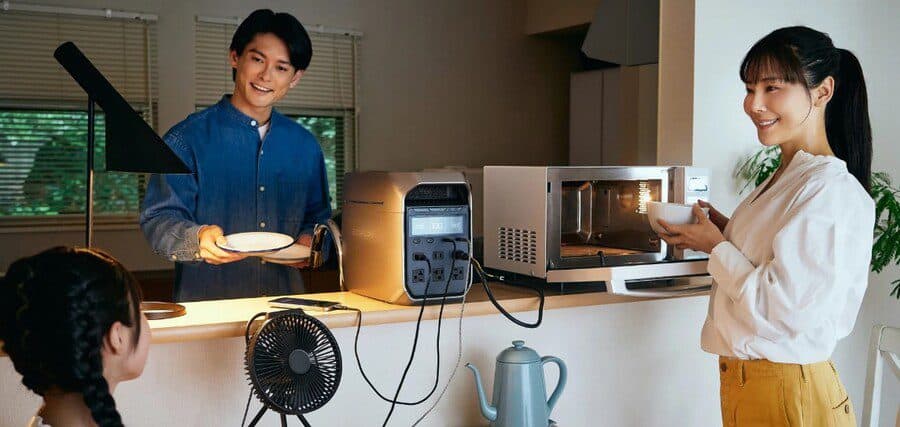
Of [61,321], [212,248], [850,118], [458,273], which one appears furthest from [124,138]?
[850,118]

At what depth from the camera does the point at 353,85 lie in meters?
5.28

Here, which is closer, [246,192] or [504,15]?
[246,192]

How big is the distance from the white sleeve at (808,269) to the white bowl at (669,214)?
0.76 feet

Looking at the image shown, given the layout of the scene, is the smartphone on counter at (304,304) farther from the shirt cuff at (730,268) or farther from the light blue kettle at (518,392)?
the shirt cuff at (730,268)

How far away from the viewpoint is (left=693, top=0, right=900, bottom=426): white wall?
247cm

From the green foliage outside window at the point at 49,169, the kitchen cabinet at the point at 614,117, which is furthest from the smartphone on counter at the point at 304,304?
the green foliage outside window at the point at 49,169

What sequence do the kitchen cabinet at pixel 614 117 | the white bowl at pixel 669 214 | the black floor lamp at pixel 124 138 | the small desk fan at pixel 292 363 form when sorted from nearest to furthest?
the small desk fan at pixel 292 363, the black floor lamp at pixel 124 138, the white bowl at pixel 669 214, the kitchen cabinet at pixel 614 117

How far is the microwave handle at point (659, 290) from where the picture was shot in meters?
2.00

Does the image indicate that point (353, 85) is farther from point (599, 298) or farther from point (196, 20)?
point (599, 298)

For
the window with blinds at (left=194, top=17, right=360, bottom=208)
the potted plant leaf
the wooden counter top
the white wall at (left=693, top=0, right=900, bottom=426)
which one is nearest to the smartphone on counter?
the wooden counter top

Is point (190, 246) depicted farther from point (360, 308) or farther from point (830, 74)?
point (830, 74)

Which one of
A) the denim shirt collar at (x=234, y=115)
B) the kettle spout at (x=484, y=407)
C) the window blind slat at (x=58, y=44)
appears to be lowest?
the kettle spout at (x=484, y=407)

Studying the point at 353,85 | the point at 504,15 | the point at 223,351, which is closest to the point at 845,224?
the point at 223,351

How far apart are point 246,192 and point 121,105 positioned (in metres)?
0.88
